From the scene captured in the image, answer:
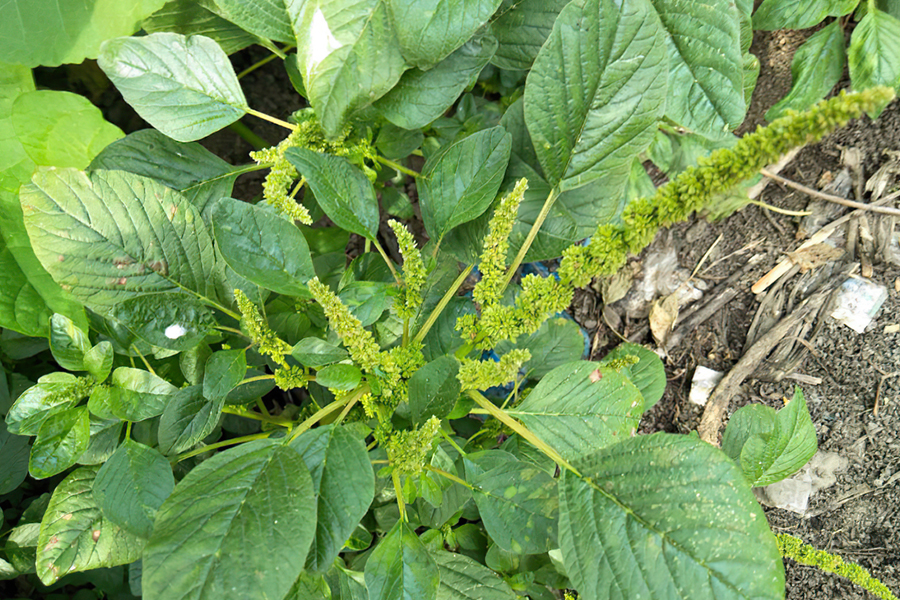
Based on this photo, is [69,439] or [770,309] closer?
[69,439]

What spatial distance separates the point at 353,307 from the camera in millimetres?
738

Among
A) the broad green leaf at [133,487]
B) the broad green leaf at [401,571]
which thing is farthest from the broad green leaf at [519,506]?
the broad green leaf at [133,487]

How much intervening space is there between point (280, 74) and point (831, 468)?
1765mm

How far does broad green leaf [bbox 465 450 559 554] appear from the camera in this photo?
759mm

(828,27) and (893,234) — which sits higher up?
(828,27)

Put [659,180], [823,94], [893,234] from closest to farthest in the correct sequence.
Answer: [823,94] → [893,234] → [659,180]

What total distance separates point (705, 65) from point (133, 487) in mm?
1067

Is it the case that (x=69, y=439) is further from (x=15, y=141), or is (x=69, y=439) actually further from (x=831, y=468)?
(x=831, y=468)

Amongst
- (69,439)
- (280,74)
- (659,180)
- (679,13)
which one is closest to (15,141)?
(69,439)

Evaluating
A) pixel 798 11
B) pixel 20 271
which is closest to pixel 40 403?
pixel 20 271

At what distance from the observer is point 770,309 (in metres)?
1.37

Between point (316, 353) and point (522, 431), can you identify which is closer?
point (316, 353)

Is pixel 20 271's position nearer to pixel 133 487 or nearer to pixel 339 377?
pixel 133 487

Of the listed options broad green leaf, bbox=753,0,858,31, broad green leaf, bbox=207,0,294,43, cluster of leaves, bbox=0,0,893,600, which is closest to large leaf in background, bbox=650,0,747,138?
cluster of leaves, bbox=0,0,893,600
